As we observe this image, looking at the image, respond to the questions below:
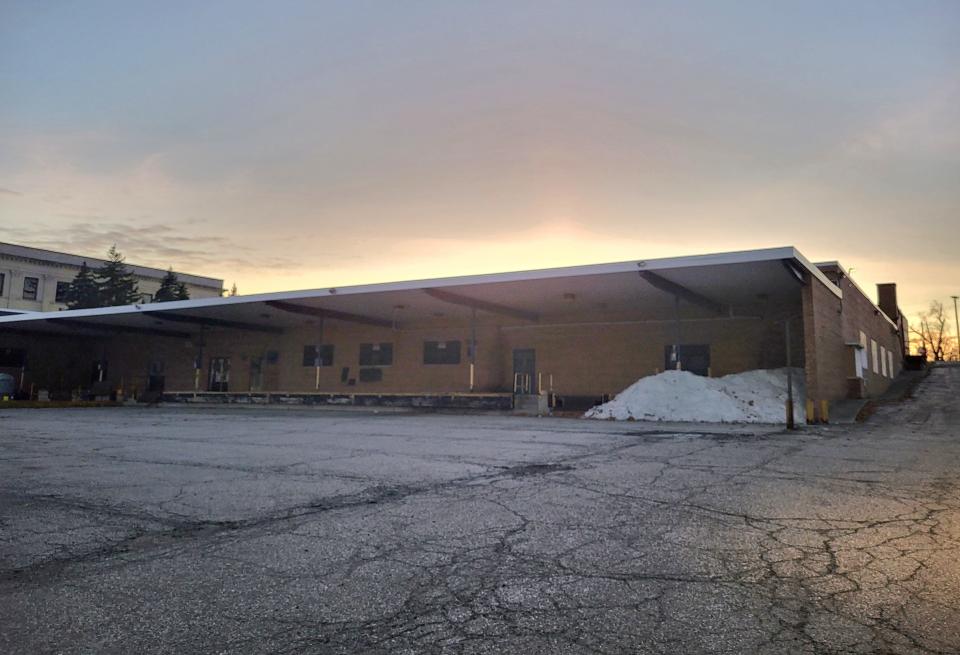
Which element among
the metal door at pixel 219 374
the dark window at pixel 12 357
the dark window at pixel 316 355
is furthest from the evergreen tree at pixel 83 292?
the dark window at pixel 316 355

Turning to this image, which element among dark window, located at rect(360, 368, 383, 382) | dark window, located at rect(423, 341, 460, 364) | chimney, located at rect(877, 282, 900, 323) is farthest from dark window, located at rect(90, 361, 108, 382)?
chimney, located at rect(877, 282, 900, 323)

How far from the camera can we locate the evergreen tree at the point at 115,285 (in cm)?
7019

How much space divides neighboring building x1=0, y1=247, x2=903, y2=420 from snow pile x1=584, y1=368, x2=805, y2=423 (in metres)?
1.45

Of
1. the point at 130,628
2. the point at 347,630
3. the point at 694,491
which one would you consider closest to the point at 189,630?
the point at 130,628

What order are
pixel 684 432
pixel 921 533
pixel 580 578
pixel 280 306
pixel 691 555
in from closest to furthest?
pixel 580 578 < pixel 691 555 < pixel 921 533 < pixel 684 432 < pixel 280 306

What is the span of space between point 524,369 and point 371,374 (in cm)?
951

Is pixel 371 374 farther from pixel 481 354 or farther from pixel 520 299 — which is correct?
pixel 520 299

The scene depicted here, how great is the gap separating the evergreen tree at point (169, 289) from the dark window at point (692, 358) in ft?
214

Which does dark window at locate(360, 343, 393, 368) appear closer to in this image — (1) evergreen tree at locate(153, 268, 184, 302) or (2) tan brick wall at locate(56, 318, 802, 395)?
(2) tan brick wall at locate(56, 318, 802, 395)

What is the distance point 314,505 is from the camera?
6.32 metres

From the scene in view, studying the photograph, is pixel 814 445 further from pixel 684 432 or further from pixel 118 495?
pixel 118 495

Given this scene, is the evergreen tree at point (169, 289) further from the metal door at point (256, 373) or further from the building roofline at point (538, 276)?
the building roofline at point (538, 276)

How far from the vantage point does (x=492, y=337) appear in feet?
109

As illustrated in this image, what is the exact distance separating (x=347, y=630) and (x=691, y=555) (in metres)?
2.64
